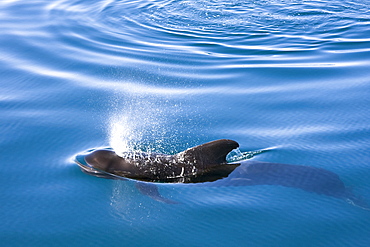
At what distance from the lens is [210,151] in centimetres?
744

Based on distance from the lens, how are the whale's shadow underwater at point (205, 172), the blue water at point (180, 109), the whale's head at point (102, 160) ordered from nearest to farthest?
the blue water at point (180, 109) < the whale's shadow underwater at point (205, 172) < the whale's head at point (102, 160)

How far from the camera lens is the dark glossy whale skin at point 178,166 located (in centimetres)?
736

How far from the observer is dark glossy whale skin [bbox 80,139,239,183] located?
7.36 meters

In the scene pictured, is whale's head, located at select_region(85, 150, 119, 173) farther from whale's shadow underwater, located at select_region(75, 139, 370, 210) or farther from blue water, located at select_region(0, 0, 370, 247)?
blue water, located at select_region(0, 0, 370, 247)

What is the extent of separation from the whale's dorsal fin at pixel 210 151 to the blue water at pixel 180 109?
510mm

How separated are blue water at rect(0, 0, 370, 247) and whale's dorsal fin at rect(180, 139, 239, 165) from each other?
0.51 meters

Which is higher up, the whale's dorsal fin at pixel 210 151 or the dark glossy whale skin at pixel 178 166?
the whale's dorsal fin at pixel 210 151

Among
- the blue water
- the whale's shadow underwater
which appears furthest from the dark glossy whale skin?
the blue water

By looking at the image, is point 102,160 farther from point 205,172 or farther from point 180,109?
point 180,109

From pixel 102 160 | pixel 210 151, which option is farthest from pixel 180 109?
pixel 102 160

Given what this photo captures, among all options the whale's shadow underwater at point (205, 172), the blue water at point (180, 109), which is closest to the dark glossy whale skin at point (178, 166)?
the whale's shadow underwater at point (205, 172)

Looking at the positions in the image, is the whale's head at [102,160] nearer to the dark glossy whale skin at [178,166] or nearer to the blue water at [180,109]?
the dark glossy whale skin at [178,166]

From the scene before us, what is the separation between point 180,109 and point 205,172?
111 inches

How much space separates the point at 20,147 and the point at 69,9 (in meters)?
10.2
